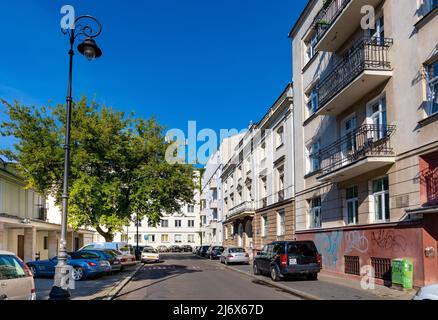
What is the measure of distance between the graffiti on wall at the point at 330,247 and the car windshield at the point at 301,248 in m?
2.03

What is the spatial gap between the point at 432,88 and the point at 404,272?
5943 mm

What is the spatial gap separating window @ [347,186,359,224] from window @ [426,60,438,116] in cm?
601

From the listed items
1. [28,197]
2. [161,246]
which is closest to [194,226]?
[161,246]

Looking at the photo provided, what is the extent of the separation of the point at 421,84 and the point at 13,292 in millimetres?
13166

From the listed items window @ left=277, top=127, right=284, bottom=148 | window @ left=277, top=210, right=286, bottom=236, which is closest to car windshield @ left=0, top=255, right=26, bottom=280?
window @ left=277, top=210, right=286, bottom=236

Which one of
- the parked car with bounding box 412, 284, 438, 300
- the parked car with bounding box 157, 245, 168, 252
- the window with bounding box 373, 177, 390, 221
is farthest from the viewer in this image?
the parked car with bounding box 157, 245, 168, 252

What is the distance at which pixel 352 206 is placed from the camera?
19906 mm

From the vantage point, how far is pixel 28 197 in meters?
32.9

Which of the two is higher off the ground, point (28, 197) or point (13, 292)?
point (28, 197)

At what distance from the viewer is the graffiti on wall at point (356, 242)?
59.1 feet

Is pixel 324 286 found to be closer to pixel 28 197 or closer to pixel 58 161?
pixel 58 161

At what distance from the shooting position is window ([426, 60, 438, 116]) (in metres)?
14.1

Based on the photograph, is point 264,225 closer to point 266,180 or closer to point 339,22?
point 266,180

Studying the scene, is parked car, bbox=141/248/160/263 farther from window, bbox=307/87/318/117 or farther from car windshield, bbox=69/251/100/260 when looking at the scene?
window, bbox=307/87/318/117
